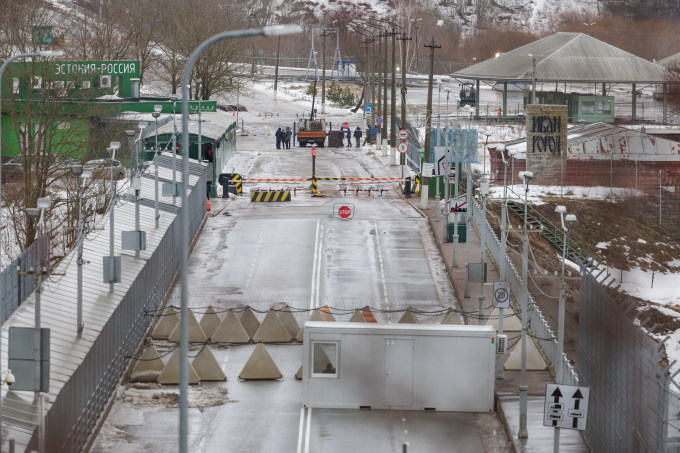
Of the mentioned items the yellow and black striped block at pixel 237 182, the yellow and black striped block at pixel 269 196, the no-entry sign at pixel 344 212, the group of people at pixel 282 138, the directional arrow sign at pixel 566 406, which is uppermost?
the group of people at pixel 282 138

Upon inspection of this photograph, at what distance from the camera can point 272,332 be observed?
3631 cm

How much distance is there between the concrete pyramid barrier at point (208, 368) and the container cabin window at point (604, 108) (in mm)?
67994

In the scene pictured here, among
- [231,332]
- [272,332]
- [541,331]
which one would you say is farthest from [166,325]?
[541,331]

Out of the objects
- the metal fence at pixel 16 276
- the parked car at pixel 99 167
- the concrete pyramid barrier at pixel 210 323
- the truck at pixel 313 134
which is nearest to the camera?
the metal fence at pixel 16 276

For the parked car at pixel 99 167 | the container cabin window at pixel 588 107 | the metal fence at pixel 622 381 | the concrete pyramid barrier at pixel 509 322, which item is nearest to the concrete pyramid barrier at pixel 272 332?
the concrete pyramid barrier at pixel 509 322

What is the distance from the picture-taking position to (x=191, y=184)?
5047 centimetres

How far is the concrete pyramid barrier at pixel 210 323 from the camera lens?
119 ft

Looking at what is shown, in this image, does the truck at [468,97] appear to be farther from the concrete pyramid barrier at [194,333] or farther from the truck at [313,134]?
the concrete pyramid barrier at [194,333]

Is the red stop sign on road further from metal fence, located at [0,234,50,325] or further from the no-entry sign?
metal fence, located at [0,234,50,325]

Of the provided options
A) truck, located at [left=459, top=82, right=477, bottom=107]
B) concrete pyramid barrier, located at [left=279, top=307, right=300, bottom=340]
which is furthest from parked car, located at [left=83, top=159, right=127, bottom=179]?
truck, located at [left=459, top=82, right=477, bottom=107]

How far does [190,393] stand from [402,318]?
26.5 feet

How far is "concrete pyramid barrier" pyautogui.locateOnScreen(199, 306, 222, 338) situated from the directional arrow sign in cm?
1546

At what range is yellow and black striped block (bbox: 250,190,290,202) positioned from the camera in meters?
59.9

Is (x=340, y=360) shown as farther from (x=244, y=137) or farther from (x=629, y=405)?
(x=244, y=137)
